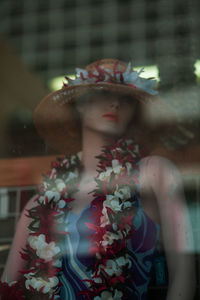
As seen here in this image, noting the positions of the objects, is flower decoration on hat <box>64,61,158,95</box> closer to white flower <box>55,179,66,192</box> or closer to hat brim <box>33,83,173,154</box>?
hat brim <box>33,83,173,154</box>

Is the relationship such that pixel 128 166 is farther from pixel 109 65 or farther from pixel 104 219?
pixel 109 65

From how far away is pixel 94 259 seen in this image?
136 cm

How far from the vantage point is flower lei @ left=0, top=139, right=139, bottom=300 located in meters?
1.33

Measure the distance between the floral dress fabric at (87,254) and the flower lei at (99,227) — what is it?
0.02 m

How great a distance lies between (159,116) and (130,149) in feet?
0.62

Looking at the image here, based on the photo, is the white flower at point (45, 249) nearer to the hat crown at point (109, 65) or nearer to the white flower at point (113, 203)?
the white flower at point (113, 203)

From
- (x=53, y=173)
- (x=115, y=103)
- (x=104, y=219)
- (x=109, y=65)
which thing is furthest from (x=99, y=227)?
(x=109, y=65)

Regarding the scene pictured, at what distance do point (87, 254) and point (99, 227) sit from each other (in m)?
0.10

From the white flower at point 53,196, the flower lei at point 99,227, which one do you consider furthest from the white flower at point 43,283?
the white flower at point 53,196

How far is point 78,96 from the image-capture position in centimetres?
167

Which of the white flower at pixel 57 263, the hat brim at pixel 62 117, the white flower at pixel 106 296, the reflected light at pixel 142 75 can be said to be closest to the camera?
the white flower at pixel 106 296

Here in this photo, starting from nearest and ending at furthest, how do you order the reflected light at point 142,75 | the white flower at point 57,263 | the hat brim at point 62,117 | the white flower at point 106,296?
the white flower at point 106,296 → the white flower at point 57,263 → the reflected light at point 142,75 → the hat brim at point 62,117

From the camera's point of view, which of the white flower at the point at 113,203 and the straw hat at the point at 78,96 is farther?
the straw hat at the point at 78,96

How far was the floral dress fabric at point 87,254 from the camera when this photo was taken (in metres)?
1.40
